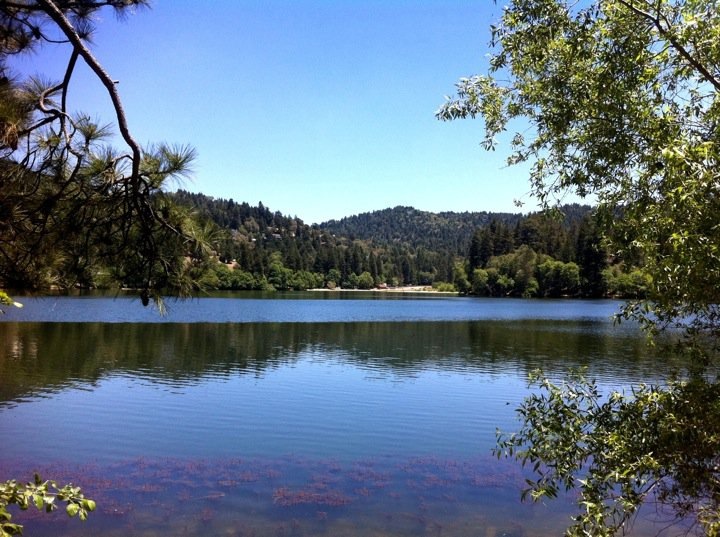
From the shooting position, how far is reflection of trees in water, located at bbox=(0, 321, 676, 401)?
24.2 m

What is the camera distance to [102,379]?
2202 cm

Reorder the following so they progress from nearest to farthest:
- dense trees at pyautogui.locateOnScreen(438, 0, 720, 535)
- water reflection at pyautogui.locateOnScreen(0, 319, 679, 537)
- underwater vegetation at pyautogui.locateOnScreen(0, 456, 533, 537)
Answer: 1. dense trees at pyautogui.locateOnScreen(438, 0, 720, 535)
2. underwater vegetation at pyautogui.locateOnScreen(0, 456, 533, 537)
3. water reflection at pyautogui.locateOnScreen(0, 319, 679, 537)

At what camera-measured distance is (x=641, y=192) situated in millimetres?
5188

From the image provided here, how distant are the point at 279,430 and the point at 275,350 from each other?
1665 cm

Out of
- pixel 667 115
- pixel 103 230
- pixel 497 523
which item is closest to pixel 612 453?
pixel 667 115

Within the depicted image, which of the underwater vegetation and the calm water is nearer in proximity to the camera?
the underwater vegetation

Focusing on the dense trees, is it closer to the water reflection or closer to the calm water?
the calm water

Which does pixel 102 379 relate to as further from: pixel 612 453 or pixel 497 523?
pixel 612 453

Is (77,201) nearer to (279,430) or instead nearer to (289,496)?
(289,496)

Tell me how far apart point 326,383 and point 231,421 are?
6.27 m

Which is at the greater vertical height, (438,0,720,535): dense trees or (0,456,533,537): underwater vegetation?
(438,0,720,535): dense trees

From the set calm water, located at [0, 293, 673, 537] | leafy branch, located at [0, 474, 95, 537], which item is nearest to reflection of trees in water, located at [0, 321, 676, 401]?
calm water, located at [0, 293, 673, 537]

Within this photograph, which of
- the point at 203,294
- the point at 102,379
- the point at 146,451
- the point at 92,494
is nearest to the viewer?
the point at 203,294

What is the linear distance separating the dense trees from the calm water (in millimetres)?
2547
